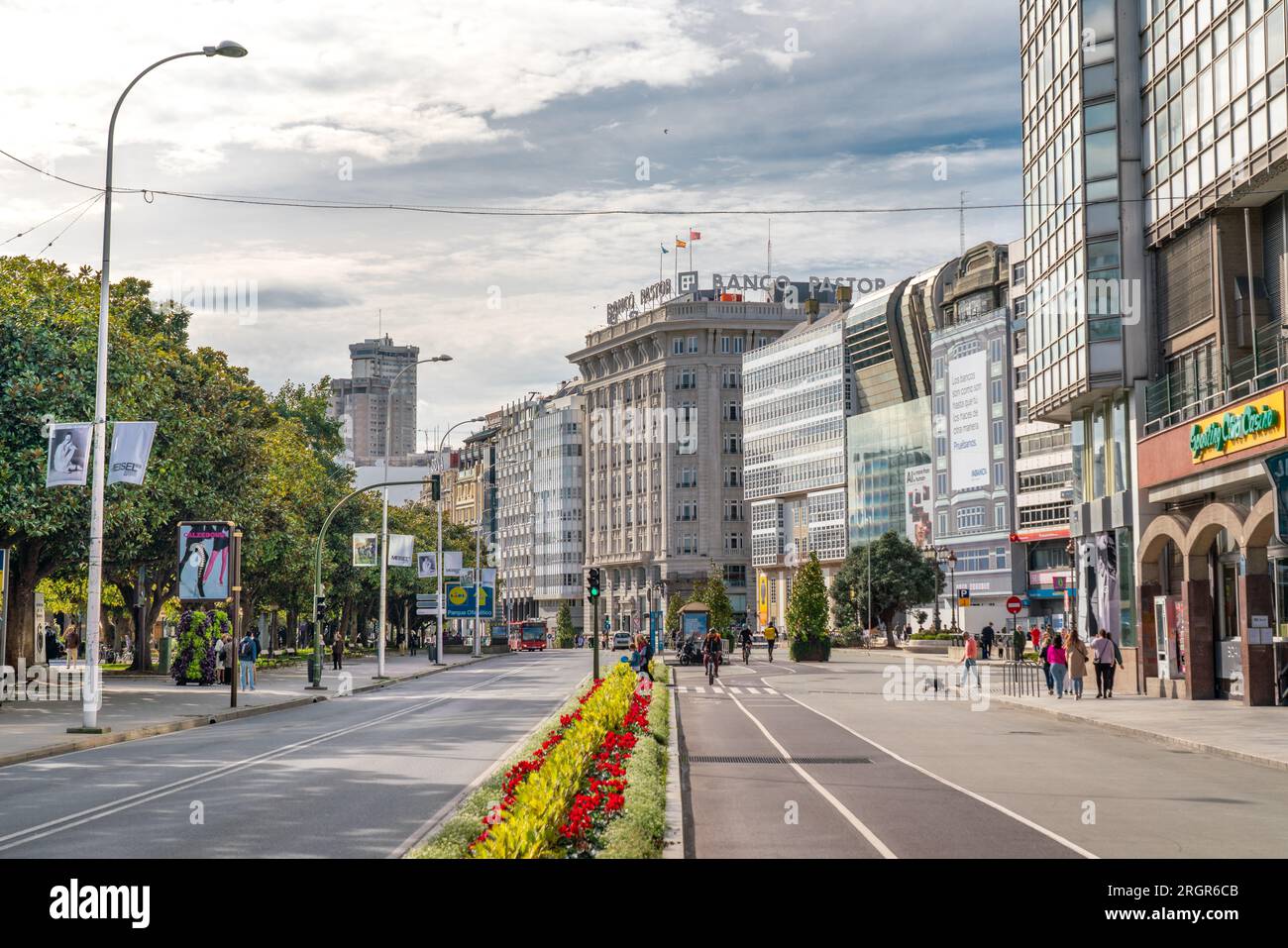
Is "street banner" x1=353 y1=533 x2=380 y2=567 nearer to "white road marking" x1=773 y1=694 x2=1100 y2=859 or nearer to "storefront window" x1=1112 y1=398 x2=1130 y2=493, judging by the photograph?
"storefront window" x1=1112 y1=398 x2=1130 y2=493

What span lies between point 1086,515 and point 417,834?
126ft

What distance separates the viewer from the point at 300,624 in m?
138

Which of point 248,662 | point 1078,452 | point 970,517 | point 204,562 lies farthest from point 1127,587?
point 970,517

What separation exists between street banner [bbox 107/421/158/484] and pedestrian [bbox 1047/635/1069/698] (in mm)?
25227

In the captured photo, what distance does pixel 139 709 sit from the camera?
35.7 meters

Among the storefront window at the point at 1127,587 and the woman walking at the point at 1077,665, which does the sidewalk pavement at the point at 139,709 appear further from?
the storefront window at the point at 1127,587

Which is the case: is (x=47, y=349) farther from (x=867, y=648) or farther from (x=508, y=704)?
(x=867, y=648)

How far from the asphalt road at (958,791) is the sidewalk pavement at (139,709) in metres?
10.7

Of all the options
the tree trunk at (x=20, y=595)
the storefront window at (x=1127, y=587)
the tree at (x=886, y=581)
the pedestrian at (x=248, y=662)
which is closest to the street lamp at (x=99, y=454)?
the tree trunk at (x=20, y=595)

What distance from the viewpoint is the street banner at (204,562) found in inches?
1555

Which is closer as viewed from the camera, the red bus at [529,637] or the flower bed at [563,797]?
the flower bed at [563,797]

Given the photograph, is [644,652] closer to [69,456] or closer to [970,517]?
[69,456]

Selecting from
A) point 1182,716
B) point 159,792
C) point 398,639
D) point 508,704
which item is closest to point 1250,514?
point 1182,716

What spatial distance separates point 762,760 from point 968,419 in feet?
317
